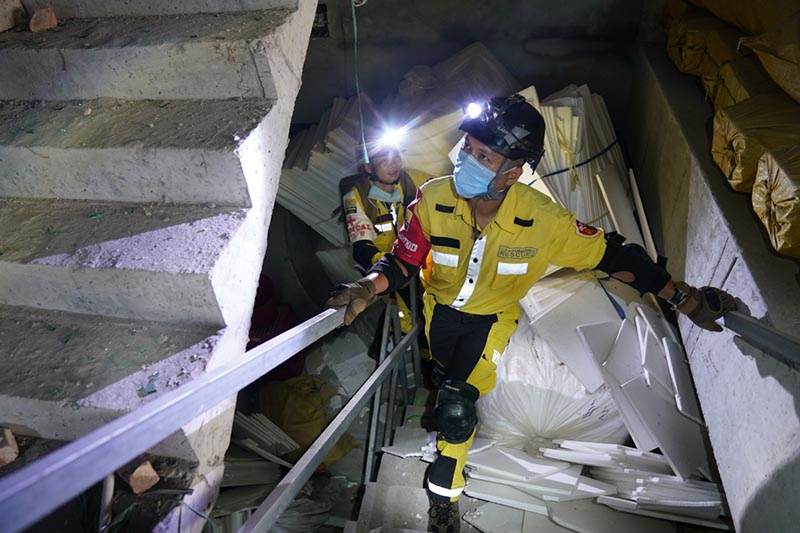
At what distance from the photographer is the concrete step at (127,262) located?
64.7 inches

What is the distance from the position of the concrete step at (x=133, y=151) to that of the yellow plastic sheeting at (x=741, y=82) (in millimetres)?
2363

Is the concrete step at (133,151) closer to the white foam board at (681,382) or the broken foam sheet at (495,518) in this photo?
the broken foam sheet at (495,518)

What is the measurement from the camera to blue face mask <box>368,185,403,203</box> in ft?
11.2

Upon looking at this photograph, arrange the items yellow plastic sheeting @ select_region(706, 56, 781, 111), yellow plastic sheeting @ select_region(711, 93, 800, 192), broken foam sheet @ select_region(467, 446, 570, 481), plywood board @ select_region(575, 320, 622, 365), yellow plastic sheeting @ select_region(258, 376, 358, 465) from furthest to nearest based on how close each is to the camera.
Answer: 1. yellow plastic sheeting @ select_region(258, 376, 358, 465)
2. plywood board @ select_region(575, 320, 622, 365)
3. broken foam sheet @ select_region(467, 446, 570, 481)
4. yellow plastic sheeting @ select_region(706, 56, 781, 111)
5. yellow plastic sheeting @ select_region(711, 93, 800, 192)

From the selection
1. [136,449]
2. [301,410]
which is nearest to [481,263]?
[136,449]

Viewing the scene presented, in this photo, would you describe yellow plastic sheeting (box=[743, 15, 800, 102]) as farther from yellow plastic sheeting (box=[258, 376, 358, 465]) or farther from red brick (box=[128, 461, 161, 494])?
yellow plastic sheeting (box=[258, 376, 358, 465])

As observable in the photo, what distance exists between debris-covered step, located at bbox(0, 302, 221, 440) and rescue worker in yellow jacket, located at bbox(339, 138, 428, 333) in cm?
173

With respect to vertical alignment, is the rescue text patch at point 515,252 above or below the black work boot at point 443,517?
above

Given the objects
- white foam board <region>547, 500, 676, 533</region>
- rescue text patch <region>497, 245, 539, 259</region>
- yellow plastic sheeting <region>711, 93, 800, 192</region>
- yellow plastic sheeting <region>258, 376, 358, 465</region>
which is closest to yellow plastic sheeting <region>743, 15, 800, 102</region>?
yellow plastic sheeting <region>711, 93, 800, 192</region>

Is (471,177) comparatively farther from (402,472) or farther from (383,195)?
(402,472)

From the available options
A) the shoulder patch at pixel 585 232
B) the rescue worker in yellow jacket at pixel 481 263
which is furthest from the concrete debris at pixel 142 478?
the shoulder patch at pixel 585 232

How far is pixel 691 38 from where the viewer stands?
329cm

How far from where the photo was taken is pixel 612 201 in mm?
3434

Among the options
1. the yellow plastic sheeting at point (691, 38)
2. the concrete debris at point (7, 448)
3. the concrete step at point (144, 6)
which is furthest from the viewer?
the yellow plastic sheeting at point (691, 38)
